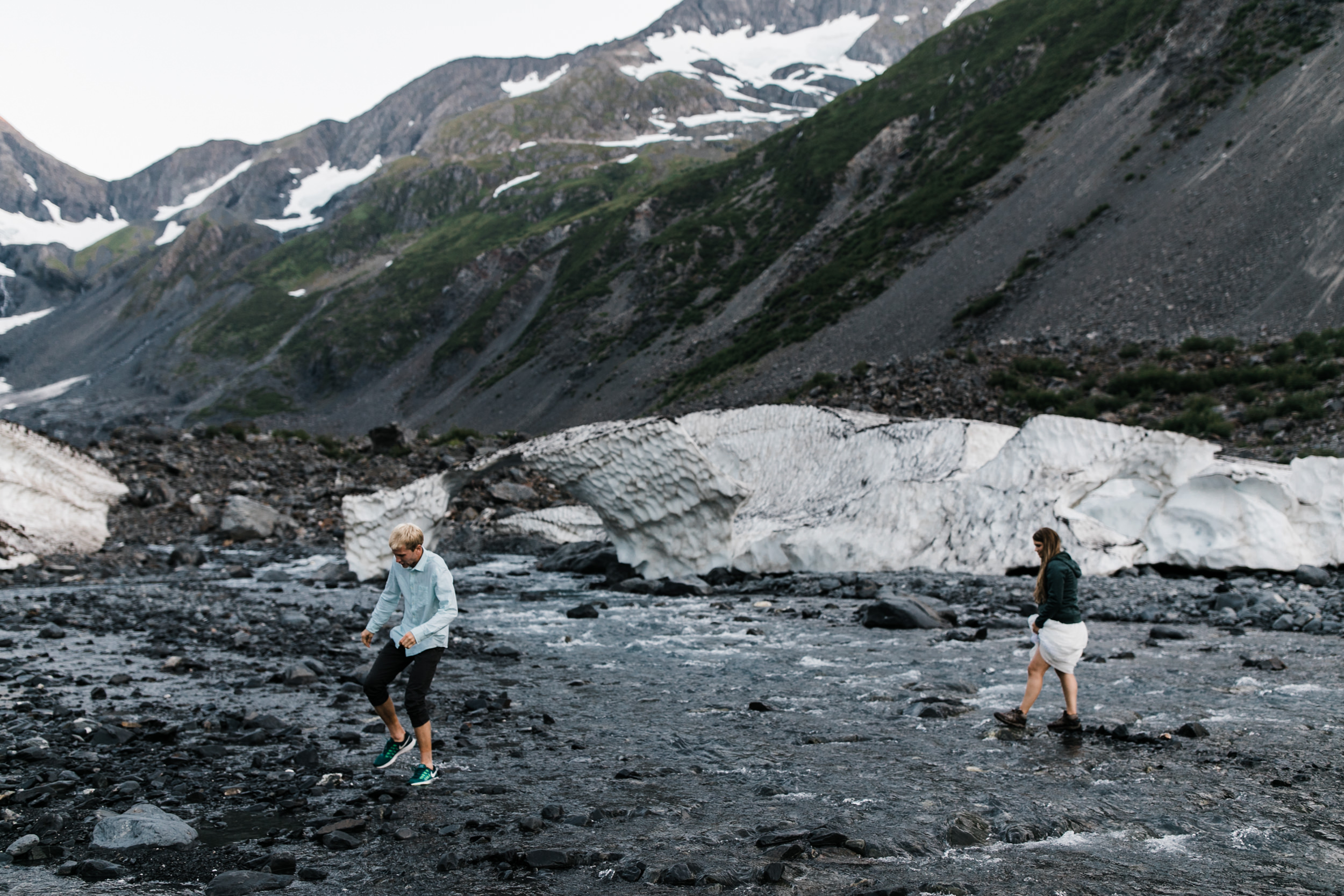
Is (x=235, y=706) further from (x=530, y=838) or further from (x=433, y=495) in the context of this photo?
(x=433, y=495)

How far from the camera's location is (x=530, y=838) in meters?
4.71

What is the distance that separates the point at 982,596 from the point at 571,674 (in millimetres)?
7470

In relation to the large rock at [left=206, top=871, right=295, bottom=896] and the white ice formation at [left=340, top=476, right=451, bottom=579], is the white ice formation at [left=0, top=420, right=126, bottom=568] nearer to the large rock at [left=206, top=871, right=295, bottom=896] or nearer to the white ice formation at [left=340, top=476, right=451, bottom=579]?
the white ice formation at [left=340, top=476, right=451, bottom=579]

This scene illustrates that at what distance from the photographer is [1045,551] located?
23.0ft

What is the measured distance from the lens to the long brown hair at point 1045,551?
6.83 m

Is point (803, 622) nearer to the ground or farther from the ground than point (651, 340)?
nearer to the ground

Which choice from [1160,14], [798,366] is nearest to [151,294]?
[798,366]

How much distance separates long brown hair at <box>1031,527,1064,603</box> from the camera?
683cm

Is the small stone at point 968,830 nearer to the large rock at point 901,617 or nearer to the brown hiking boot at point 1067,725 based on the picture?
the brown hiking boot at point 1067,725

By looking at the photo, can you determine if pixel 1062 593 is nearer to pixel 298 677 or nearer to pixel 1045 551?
pixel 1045 551

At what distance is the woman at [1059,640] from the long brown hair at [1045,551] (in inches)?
0.5

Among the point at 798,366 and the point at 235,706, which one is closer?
the point at 235,706

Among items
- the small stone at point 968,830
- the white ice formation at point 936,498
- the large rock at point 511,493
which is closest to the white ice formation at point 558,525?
the large rock at point 511,493

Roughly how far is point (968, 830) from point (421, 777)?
366cm
